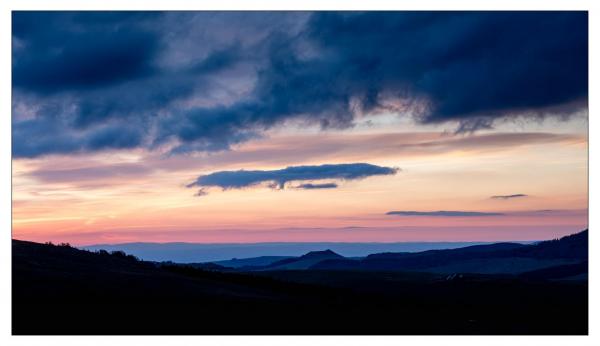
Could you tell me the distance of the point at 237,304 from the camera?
924 inches

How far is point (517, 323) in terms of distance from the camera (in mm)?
23156

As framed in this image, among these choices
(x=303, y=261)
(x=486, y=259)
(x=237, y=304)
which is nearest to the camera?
(x=237, y=304)

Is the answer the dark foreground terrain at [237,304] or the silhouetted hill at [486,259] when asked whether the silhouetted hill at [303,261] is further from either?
the dark foreground terrain at [237,304]

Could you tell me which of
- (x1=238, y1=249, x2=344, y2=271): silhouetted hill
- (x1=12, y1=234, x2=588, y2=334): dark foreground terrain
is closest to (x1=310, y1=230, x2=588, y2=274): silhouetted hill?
(x1=238, y1=249, x2=344, y2=271): silhouetted hill

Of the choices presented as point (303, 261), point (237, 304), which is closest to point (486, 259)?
point (303, 261)

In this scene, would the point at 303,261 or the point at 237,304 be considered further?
the point at 303,261

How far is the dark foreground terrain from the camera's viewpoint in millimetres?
19859

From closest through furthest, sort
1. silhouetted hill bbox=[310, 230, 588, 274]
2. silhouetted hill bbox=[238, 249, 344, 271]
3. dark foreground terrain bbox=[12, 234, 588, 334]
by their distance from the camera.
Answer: dark foreground terrain bbox=[12, 234, 588, 334] → silhouetted hill bbox=[310, 230, 588, 274] → silhouetted hill bbox=[238, 249, 344, 271]

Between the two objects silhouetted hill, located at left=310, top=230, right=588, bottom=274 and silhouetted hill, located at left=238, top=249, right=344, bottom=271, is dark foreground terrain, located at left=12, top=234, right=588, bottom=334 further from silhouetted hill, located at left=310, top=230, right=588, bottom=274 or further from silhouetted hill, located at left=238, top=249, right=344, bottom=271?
silhouetted hill, located at left=238, top=249, right=344, bottom=271

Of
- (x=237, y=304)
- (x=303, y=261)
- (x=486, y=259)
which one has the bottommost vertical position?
(x=303, y=261)

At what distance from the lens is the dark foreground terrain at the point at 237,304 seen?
19.9 meters

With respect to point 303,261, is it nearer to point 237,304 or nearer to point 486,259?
point 486,259

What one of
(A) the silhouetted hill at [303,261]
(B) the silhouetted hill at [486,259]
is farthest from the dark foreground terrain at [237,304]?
(A) the silhouetted hill at [303,261]
